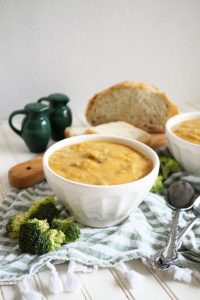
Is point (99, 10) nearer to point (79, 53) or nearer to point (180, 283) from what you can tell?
point (79, 53)

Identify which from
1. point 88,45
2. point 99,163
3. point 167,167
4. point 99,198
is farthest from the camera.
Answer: point 88,45

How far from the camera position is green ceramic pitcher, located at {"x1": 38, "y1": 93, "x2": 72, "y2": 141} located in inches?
81.7

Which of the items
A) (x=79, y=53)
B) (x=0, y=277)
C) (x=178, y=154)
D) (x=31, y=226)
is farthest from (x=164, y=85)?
(x=0, y=277)

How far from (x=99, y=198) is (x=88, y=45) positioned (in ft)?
4.21

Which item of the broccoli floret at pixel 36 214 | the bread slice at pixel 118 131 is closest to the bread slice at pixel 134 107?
the bread slice at pixel 118 131

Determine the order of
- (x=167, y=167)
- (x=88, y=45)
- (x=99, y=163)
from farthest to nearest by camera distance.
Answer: (x=88, y=45), (x=167, y=167), (x=99, y=163)

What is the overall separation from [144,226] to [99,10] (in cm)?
133

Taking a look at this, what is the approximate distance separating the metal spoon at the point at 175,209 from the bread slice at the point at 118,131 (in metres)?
0.50

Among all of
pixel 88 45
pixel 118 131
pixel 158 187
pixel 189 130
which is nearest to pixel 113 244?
pixel 158 187

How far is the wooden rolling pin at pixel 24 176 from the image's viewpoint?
1640mm

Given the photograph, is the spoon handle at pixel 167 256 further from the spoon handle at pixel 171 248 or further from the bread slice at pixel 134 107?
the bread slice at pixel 134 107

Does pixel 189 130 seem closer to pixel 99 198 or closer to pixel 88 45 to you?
pixel 99 198

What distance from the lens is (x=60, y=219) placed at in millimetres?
1354

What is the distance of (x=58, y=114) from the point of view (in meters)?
2.08
